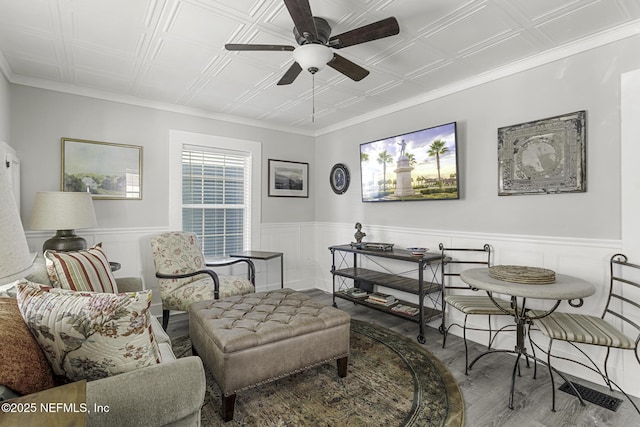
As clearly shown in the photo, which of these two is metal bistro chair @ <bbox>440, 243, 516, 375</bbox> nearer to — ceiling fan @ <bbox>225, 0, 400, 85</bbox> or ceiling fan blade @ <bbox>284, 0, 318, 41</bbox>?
ceiling fan @ <bbox>225, 0, 400, 85</bbox>

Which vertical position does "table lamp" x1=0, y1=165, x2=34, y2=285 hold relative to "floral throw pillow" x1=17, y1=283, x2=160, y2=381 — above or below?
above

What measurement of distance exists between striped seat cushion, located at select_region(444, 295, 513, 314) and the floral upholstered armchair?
1.97m

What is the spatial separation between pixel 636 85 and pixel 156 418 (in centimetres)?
331

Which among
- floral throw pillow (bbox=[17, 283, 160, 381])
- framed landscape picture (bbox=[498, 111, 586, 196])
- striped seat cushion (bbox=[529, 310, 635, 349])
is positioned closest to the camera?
floral throw pillow (bbox=[17, 283, 160, 381])

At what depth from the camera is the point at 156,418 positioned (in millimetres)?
1110

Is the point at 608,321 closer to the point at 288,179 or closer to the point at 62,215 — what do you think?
the point at 288,179

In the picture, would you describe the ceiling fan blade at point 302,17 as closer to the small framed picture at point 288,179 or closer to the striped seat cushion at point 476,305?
the striped seat cushion at point 476,305

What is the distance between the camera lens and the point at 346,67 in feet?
7.47

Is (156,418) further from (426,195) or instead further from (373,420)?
(426,195)

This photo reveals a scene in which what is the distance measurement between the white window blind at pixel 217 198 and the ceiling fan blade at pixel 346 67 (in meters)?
2.43

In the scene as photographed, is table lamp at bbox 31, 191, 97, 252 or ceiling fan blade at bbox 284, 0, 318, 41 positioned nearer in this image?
ceiling fan blade at bbox 284, 0, 318, 41

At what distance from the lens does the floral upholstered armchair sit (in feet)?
9.97

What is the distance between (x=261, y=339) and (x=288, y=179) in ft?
10.2

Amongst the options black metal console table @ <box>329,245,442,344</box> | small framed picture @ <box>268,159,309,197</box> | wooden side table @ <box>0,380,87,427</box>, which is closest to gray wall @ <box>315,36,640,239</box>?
black metal console table @ <box>329,245,442,344</box>
